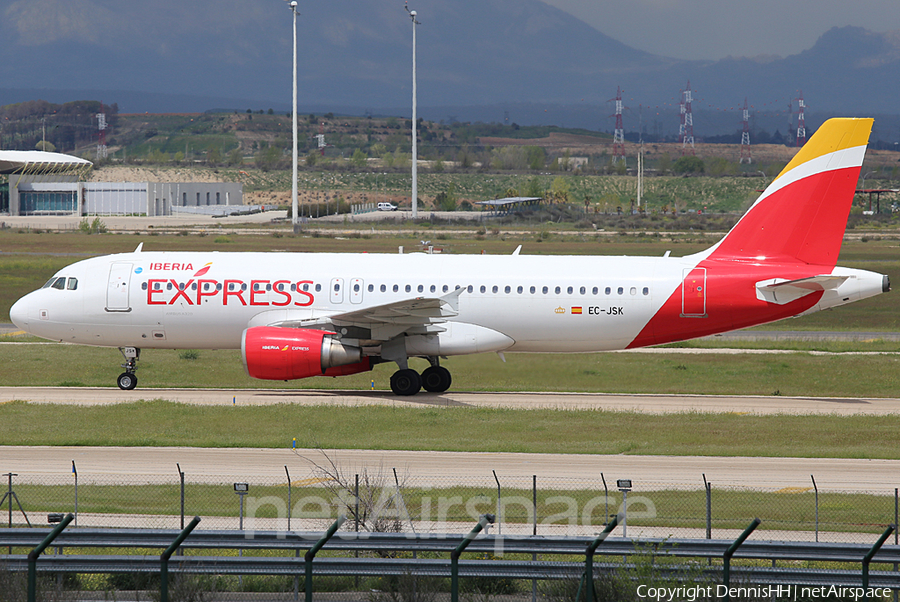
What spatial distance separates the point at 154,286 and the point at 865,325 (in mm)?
42956

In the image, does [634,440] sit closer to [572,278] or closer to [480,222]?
[572,278]

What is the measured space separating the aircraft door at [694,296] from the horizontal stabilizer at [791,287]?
1791mm

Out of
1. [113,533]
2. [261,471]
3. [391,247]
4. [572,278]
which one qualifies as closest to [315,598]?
[113,533]

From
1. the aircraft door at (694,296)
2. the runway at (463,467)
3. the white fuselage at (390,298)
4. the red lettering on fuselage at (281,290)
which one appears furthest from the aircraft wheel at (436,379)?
the runway at (463,467)

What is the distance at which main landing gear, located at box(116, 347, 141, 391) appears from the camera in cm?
3481

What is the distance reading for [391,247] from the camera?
93875 millimetres

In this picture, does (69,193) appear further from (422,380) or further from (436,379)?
(436,379)

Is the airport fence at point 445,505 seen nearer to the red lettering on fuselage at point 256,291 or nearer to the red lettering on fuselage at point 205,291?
the red lettering on fuselage at point 256,291

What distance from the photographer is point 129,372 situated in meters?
35.4

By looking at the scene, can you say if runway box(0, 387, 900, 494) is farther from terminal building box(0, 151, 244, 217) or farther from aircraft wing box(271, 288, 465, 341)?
terminal building box(0, 151, 244, 217)

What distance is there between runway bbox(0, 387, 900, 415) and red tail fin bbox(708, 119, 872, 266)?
196 inches

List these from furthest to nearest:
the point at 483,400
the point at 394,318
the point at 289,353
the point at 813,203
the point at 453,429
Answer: the point at 483,400 < the point at 813,203 < the point at 394,318 < the point at 289,353 < the point at 453,429

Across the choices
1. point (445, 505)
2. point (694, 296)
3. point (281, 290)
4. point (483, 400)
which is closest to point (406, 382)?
point (483, 400)

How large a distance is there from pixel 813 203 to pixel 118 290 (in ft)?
78.2
